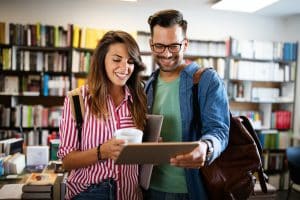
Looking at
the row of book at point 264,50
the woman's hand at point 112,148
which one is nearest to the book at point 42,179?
the woman's hand at point 112,148

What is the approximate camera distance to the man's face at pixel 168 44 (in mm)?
1367

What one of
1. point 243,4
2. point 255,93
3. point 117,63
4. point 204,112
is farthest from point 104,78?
point 255,93

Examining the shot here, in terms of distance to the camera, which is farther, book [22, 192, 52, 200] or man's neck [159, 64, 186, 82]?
book [22, 192, 52, 200]

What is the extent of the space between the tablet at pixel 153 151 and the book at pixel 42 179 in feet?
3.56

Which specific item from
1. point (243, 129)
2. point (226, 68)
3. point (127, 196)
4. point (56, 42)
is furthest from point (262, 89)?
point (127, 196)

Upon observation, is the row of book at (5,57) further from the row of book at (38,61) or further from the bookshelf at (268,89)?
the bookshelf at (268,89)

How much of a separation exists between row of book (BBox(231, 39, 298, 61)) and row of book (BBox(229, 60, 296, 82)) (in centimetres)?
12

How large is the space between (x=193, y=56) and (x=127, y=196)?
12.6 ft

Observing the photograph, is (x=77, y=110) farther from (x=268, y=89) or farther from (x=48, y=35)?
(x=268, y=89)

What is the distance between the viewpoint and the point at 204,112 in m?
1.29

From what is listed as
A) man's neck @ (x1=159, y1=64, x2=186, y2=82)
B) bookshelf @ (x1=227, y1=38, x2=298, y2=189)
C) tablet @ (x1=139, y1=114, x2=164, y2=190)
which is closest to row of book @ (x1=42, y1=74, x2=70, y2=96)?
bookshelf @ (x1=227, y1=38, x2=298, y2=189)

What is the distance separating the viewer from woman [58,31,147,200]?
1261 millimetres

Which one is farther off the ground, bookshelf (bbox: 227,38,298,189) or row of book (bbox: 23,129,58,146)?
bookshelf (bbox: 227,38,298,189)

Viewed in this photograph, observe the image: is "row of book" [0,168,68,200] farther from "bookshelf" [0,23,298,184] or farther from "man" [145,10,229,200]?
"bookshelf" [0,23,298,184]
